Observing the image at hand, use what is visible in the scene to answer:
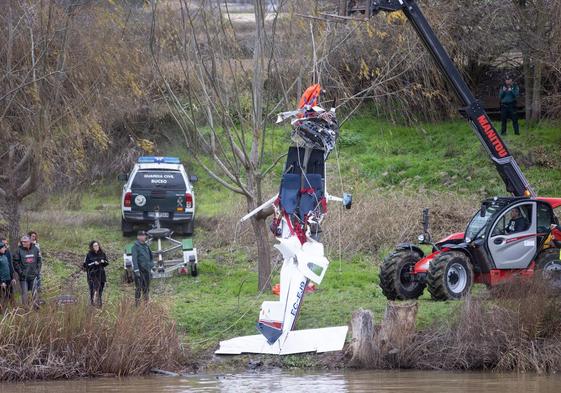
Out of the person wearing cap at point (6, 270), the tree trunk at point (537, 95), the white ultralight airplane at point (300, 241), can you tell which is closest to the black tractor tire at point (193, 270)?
the person wearing cap at point (6, 270)

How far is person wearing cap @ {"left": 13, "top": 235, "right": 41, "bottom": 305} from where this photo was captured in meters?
21.2

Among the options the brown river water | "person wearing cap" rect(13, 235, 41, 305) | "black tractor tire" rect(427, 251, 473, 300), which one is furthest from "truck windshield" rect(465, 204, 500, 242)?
"person wearing cap" rect(13, 235, 41, 305)

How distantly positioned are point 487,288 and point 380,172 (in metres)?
12.2

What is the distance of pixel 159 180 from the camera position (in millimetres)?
30422

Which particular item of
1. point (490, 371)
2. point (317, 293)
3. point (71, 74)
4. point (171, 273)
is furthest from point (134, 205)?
point (490, 371)

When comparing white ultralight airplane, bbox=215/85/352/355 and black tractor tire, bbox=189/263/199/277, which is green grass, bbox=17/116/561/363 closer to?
black tractor tire, bbox=189/263/199/277

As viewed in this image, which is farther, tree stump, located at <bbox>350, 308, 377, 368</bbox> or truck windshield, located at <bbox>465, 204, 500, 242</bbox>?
truck windshield, located at <bbox>465, 204, 500, 242</bbox>

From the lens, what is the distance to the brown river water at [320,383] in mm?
15977

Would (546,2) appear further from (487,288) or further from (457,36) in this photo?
(487,288)

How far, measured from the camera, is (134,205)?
30.0 metres

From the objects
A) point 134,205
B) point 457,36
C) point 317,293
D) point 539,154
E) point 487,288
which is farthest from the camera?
point 457,36

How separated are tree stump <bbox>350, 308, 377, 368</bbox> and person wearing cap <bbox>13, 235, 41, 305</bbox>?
262 inches

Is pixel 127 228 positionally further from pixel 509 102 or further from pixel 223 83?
pixel 509 102

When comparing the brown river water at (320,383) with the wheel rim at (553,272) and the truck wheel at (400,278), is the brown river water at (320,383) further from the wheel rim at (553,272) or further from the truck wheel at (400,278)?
the truck wheel at (400,278)
